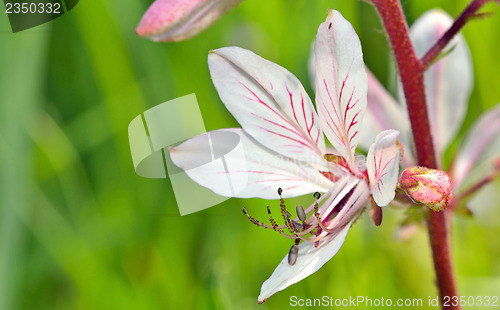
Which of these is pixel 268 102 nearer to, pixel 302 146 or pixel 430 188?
pixel 302 146

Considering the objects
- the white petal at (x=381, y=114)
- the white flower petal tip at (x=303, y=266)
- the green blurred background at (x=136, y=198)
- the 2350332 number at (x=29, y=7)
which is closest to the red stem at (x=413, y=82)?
the white flower petal tip at (x=303, y=266)

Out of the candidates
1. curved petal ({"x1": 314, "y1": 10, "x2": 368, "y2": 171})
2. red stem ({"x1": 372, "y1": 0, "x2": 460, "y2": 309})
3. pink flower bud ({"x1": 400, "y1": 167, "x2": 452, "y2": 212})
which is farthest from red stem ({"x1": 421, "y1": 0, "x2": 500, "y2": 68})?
pink flower bud ({"x1": 400, "y1": 167, "x2": 452, "y2": 212})

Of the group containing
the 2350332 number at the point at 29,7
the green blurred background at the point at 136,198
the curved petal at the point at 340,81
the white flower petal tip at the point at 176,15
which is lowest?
the green blurred background at the point at 136,198

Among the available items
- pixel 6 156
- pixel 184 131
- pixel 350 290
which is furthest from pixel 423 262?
pixel 6 156

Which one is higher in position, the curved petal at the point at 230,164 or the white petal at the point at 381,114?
the curved petal at the point at 230,164

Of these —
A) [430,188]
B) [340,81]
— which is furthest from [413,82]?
[430,188]

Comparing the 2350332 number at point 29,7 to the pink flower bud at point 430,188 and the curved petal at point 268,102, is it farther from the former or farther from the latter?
the pink flower bud at point 430,188

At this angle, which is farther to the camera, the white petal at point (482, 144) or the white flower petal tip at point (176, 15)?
the white petal at point (482, 144)
